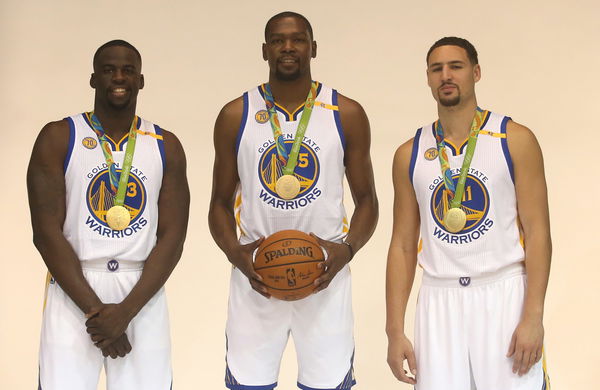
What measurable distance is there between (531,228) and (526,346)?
0.46 meters

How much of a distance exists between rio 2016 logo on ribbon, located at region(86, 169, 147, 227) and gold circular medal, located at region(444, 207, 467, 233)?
4.05 feet

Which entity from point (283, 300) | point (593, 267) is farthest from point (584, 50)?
point (283, 300)

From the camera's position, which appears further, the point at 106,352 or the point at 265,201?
the point at 265,201

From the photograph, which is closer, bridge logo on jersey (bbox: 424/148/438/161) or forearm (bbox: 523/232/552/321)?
forearm (bbox: 523/232/552/321)

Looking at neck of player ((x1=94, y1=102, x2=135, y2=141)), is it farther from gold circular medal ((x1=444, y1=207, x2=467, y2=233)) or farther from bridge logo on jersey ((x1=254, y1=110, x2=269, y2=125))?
gold circular medal ((x1=444, y1=207, x2=467, y2=233))

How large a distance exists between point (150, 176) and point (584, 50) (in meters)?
3.52

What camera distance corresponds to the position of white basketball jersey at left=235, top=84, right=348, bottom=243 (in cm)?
397

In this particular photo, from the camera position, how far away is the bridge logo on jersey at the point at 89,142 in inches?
152

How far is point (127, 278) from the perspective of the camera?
3.84 m

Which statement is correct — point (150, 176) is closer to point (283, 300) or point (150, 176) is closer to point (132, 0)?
point (283, 300)

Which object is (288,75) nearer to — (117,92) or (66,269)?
(117,92)

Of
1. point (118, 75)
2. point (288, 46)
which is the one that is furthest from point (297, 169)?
point (118, 75)

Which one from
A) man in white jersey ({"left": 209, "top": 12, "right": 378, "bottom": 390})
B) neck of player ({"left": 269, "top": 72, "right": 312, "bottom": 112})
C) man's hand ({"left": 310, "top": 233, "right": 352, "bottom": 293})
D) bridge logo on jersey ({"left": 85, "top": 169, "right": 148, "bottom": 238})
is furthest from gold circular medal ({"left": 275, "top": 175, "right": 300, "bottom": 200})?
bridge logo on jersey ({"left": 85, "top": 169, "right": 148, "bottom": 238})

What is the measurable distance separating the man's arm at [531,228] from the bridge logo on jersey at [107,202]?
150 cm
